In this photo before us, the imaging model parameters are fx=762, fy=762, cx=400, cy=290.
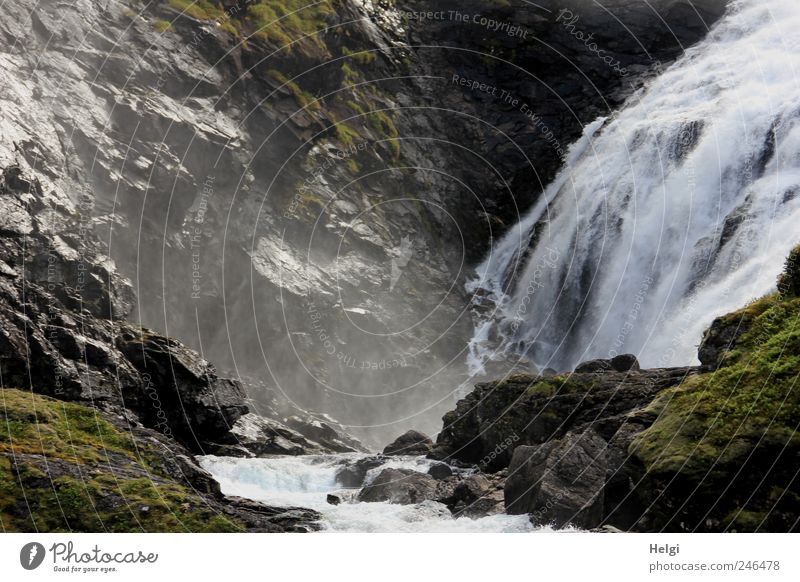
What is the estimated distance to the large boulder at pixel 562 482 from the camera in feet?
95.3

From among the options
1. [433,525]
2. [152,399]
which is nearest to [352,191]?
[152,399]

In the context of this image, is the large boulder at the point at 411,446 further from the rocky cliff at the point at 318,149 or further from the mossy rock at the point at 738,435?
the mossy rock at the point at 738,435

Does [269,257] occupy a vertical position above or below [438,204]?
below

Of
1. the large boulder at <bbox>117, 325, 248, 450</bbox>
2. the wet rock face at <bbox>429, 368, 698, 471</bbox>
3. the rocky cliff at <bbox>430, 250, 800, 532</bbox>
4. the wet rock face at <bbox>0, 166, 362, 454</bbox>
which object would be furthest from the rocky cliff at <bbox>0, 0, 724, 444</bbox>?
the rocky cliff at <bbox>430, 250, 800, 532</bbox>

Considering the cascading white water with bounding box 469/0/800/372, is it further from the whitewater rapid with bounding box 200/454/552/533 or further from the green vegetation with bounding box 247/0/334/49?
the green vegetation with bounding box 247/0/334/49

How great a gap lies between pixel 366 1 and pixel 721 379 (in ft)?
260

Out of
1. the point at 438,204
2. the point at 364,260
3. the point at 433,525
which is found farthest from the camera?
the point at 438,204

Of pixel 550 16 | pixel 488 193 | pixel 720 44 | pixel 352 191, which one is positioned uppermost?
pixel 550 16

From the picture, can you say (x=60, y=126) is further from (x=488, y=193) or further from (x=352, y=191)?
(x=488, y=193)

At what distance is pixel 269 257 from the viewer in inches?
2781

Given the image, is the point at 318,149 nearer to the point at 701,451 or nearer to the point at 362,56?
the point at 362,56

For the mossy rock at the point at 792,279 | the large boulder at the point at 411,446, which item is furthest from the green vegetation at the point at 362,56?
the mossy rock at the point at 792,279

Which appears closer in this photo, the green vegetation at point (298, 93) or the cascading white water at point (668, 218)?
the cascading white water at point (668, 218)

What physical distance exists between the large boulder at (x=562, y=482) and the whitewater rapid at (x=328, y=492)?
2.92 ft
